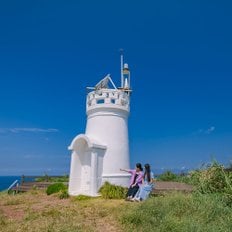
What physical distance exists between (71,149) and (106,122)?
2.37m

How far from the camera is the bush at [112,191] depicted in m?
13.4

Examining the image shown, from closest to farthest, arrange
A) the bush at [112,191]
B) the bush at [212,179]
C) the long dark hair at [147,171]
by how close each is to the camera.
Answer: the bush at [212,179]
the long dark hair at [147,171]
the bush at [112,191]

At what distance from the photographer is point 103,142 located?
15320mm

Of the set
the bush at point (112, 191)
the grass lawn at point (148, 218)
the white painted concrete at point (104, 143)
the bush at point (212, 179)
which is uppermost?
the white painted concrete at point (104, 143)

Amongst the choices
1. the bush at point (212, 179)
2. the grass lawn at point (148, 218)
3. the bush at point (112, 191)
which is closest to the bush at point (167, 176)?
the bush at point (112, 191)

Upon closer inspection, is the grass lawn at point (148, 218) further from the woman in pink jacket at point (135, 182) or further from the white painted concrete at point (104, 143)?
the white painted concrete at point (104, 143)

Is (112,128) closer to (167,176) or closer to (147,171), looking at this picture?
(147,171)

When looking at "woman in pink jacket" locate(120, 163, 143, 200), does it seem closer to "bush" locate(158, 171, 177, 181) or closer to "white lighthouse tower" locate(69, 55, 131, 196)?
"white lighthouse tower" locate(69, 55, 131, 196)

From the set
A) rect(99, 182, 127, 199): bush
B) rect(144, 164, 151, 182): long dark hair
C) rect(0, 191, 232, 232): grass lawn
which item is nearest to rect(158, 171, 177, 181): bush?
rect(99, 182, 127, 199): bush

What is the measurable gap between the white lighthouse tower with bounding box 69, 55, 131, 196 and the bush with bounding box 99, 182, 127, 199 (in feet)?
1.68

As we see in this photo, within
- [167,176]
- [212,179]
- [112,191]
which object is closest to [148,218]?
[212,179]

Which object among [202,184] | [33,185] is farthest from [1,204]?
[202,184]

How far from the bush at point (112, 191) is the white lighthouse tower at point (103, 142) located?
0.51m

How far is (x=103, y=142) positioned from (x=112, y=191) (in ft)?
9.12
